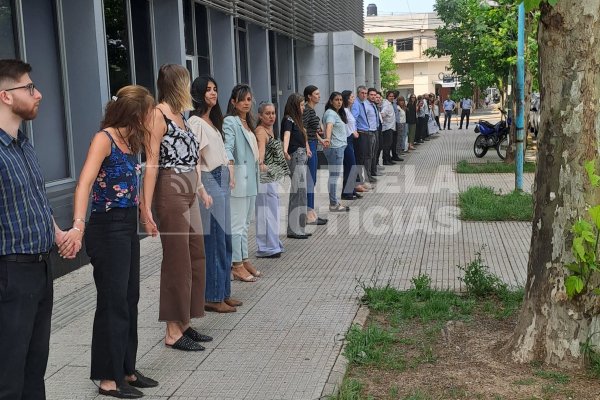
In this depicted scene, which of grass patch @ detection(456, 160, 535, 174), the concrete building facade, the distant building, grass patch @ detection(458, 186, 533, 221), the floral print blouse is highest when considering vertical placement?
the distant building

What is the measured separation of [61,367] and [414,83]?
85.6 meters

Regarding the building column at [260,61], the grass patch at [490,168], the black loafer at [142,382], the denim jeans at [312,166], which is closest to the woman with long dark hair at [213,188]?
the black loafer at [142,382]

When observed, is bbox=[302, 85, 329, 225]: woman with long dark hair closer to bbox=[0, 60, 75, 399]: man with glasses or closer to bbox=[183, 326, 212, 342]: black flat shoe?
bbox=[183, 326, 212, 342]: black flat shoe

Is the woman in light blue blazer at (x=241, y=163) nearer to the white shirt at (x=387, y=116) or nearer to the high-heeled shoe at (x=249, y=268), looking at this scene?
the high-heeled shoe at (x=249, y=268)

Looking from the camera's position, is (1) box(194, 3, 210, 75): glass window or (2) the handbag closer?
(2) the handbag

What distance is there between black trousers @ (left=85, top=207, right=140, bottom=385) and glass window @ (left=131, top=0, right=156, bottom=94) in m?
7.37

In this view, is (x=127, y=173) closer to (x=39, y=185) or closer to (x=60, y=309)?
(x=39, y=185)

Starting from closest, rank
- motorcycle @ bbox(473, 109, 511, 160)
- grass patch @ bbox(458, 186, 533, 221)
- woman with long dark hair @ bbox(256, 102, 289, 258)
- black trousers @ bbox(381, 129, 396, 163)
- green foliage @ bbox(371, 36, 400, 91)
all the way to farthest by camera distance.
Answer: woman with long dark hair @ bbox(256, 102, 289, 258) < grass patch @ bbox(458, 186, 533, 221) < black trousers @ bbox(381, 129, 396, 163) < motorcycle @ bbox(473, 109, 511, 160) < green foliage @ bbox(371, 36, 400, 91)

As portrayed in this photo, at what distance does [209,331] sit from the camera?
622 cm

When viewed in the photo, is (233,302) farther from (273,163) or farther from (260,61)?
(260,61)

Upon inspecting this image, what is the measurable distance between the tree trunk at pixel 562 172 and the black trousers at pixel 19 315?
10.1ft

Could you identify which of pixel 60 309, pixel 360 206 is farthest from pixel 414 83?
pixel 60 309

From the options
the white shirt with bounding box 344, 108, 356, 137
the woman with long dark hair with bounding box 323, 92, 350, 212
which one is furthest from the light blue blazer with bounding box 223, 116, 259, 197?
the white shirt with bounding box 344, 108, 356, 137

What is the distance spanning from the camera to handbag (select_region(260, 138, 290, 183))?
342 inches
